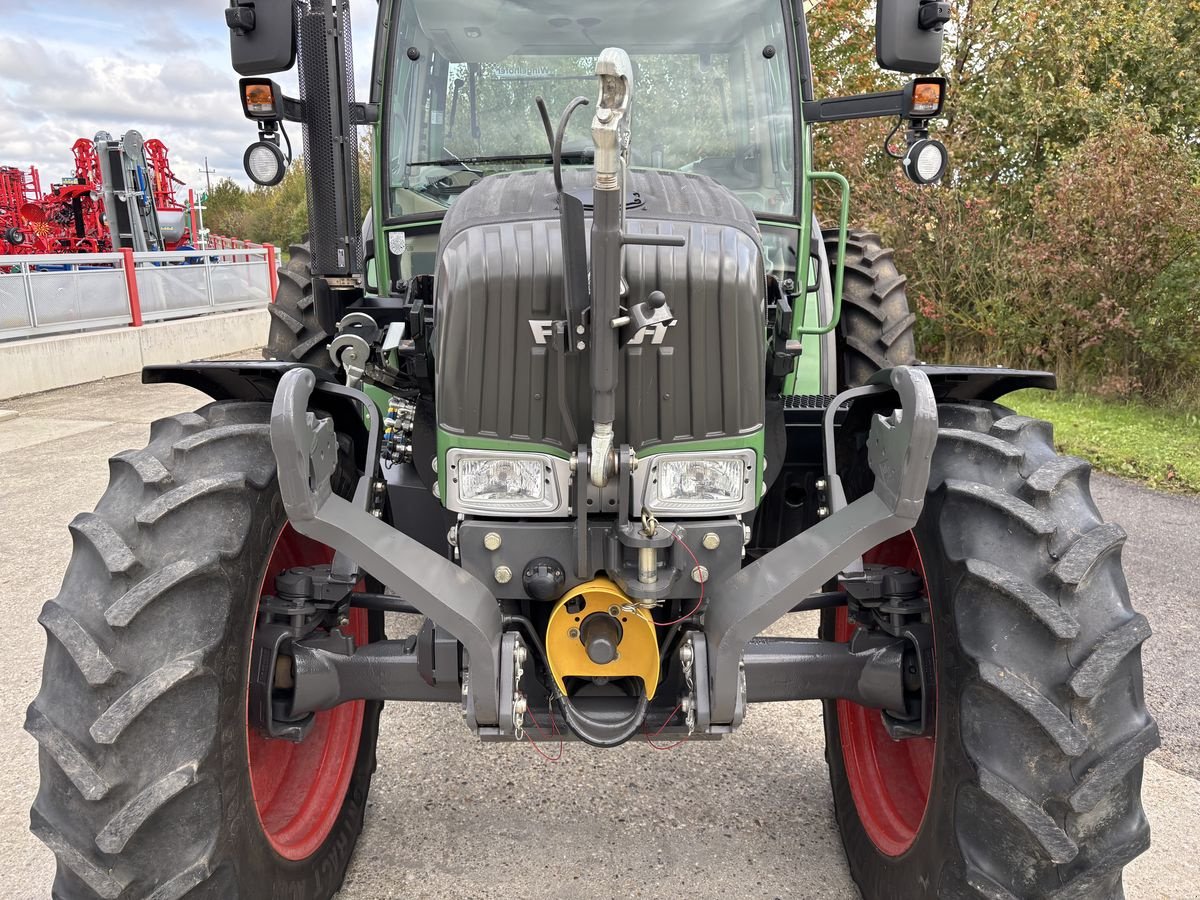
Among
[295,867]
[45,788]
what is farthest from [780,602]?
[45,788]

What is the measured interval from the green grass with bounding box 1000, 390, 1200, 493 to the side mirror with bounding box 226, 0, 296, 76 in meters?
5.12

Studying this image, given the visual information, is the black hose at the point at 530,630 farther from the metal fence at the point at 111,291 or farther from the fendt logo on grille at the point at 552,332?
the metal fence at the point at 111,291

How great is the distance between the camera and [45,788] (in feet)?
6.29

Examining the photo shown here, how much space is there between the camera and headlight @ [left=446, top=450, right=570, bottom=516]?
2.03 m

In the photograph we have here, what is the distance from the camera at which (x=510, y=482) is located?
2.05 metres

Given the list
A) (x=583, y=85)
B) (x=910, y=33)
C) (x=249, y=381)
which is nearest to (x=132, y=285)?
(x=583, y=85)

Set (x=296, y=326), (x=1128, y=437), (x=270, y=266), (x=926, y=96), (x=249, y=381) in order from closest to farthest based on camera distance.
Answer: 1. (x=249, y=381)
2. (x=926, y=96)
3. (x=296, y=326)
4. (x=1128, y=437)
5. (x=270, y=266)

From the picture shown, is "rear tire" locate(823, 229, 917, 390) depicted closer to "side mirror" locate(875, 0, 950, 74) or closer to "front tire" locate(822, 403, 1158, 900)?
"side mirror" locate(875, 0, 950, 74)

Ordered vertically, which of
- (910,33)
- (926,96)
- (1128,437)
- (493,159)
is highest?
(910,33)

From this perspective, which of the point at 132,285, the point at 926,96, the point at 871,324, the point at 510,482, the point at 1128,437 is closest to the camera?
the point at 510,482

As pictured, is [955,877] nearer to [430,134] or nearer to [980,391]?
→ [980,391]

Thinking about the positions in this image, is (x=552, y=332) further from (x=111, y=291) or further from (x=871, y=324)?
(x=111, y=291)

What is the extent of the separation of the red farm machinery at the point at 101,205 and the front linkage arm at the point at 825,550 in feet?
60.5

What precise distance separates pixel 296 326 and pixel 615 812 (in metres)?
3.03
